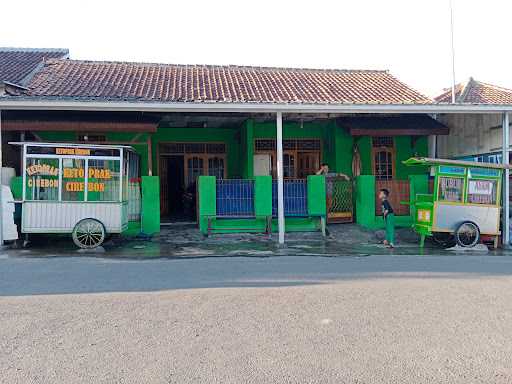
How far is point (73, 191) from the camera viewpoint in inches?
407

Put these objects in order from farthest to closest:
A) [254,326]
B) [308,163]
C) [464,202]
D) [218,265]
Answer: [308,163] < [464,202] < [218,265] < [254,326]

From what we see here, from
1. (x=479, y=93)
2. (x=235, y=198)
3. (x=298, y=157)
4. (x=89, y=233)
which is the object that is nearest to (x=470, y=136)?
(x=479, y=93)

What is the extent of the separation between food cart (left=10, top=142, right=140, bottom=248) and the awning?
689 centimetres

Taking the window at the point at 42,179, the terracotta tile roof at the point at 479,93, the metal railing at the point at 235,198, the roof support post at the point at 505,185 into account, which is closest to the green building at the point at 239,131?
the metal railing at the point at 235,198

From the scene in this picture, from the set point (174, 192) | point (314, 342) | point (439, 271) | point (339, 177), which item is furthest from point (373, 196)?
point (314, 342)

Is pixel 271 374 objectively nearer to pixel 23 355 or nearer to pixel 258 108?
pixel 23 355

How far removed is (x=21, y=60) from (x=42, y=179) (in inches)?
346

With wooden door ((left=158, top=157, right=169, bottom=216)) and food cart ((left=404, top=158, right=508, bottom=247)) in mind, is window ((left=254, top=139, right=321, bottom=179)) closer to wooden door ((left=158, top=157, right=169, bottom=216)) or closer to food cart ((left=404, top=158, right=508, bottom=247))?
wooden door ((left=158, top=157, right=169, bottom=216))

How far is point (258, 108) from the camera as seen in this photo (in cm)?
1091

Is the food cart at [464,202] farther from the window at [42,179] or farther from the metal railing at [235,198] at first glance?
the window at [42,179]

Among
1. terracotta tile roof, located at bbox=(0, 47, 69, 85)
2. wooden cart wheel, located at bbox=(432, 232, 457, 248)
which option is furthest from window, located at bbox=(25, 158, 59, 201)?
wooden cart wheel, located at bbox=(432, 232, 457, 248)

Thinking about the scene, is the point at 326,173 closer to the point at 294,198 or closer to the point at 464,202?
the point at 294,198

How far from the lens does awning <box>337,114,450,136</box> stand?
1405 centimetres

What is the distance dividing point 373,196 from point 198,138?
5.92 m
